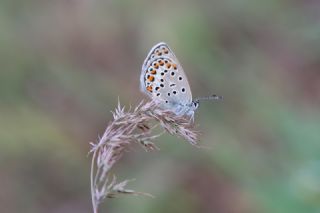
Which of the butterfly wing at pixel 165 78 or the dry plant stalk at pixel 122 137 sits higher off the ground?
the butterfly wing at pixel 165 78

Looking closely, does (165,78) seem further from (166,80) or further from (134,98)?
(134,98)

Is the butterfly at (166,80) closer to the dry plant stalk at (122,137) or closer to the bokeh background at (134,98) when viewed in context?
the dry plant stalk at (122,137)

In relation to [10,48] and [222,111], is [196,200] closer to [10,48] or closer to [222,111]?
[222,111]

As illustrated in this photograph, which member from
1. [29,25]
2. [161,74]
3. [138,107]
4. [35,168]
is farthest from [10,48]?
[138,107]

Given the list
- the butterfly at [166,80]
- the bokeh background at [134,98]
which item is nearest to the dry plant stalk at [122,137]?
the butterfly at [166,80]

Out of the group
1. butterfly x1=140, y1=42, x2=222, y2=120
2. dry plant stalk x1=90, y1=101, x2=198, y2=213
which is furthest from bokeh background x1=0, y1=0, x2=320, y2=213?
dry plant stalk x1=90, y1=101, x2=198, y2=213

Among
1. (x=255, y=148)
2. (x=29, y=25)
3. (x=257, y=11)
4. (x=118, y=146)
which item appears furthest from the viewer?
(x=257, y=11)
